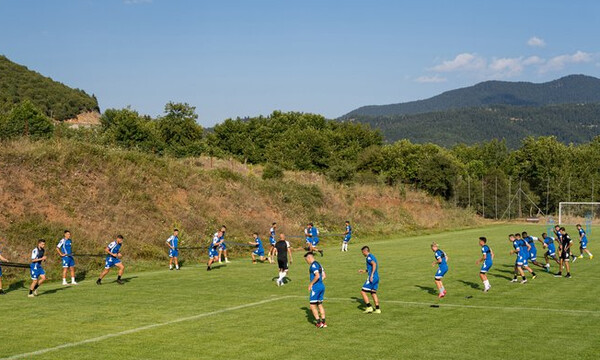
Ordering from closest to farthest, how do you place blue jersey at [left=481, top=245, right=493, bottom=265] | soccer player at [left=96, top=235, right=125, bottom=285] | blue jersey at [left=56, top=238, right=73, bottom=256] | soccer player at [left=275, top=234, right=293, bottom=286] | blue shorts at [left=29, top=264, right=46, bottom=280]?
blue jersey at [left=481, top=245, right=493, bottom=265] → blue shorts at [left=29, top=264, right=46, bottom=280] → soccer player at [left=275, top=234, right=293, bottom=286] → soccer player at [left=96, top=235, right=125, bottom=285] → blue jersey at [left=56, top=238, right=73, bottom=256]

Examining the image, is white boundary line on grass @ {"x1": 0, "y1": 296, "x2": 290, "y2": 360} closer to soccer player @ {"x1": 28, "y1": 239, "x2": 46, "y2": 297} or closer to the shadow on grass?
the shadow on grass

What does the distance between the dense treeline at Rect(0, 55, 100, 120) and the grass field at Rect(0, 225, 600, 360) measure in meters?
87.0

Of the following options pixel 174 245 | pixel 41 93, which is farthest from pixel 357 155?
pixel 174 245

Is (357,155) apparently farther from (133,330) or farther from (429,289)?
(133,330)

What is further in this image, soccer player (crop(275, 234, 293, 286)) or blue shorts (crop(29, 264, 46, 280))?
soccer player (crop(275, 234, 293, 286))

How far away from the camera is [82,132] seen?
76.8 metres

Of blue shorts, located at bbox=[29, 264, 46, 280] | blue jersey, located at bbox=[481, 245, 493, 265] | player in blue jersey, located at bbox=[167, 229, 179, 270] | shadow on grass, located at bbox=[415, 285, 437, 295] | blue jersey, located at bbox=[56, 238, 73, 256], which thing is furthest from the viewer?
player in blue jersey, located at bbox=[167, 229, 179, 270]

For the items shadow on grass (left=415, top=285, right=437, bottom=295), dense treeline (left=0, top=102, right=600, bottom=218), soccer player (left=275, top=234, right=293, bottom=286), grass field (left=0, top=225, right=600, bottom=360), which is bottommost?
shadow on grass (left=415, top=285, right=437, bottom=295)

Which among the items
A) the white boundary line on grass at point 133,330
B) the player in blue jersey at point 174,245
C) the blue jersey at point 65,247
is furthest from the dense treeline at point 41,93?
the white boundary line on grass at point 133,330

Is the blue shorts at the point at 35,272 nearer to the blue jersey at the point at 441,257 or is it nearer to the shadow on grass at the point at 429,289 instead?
the shadow on grass at the point at 429,289

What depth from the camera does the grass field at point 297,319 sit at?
15.5m

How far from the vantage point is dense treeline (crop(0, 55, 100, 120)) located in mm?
109812

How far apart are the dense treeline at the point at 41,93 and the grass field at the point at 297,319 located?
87.0m

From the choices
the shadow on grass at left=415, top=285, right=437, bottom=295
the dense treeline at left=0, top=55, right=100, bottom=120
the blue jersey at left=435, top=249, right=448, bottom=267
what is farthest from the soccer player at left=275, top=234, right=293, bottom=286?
the dense treeline at left=0, top=55, right=100, bottom=120
